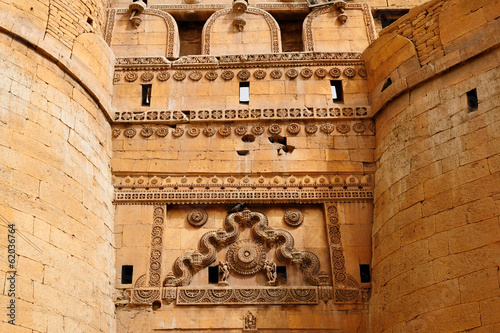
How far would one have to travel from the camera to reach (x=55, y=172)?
6.47 metres

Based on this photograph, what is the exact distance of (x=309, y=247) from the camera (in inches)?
294

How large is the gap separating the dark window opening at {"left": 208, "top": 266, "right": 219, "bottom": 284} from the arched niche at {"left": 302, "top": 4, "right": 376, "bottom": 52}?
3.84 metres

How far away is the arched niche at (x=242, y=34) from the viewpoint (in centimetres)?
915

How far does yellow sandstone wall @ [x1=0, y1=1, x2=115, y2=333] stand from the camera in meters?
5.72

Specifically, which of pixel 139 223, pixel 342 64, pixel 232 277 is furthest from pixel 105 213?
pixel 342 64

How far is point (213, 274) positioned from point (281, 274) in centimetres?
88

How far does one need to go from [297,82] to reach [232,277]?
318 cm

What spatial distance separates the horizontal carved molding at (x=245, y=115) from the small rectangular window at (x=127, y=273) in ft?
7.20

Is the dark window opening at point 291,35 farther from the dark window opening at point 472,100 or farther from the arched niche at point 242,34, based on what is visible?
the dark window opening at point 472,100

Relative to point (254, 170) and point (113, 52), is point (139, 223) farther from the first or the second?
point (113, 52)

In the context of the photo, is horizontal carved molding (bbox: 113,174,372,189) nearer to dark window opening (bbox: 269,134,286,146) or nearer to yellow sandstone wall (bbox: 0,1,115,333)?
yellow sandstone wall (bbox: 0,1,115,333)

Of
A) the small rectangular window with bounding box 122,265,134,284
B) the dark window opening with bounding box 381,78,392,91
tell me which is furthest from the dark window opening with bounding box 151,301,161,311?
the dark window opening with bounding box 381,78,392,91

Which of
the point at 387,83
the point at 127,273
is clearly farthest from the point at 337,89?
the point at 127,273

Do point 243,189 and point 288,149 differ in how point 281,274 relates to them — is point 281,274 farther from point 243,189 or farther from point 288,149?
point 288,149
